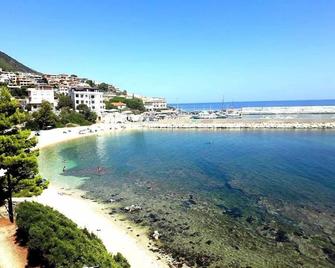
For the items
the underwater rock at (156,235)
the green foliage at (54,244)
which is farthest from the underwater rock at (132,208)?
the green foliage at (54,244)

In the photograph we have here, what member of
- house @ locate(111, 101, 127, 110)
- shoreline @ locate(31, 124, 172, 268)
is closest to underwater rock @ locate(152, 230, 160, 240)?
shoreline @ locate(31, 124, 172, 268)

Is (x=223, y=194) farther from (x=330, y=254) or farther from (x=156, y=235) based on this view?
(x=330, y=254)

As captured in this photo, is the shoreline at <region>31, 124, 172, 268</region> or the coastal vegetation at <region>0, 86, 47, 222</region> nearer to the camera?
the coastal vegetation at <region>0, 86, 47, 222</region>

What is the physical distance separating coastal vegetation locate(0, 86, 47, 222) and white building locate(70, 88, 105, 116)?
89.0 m

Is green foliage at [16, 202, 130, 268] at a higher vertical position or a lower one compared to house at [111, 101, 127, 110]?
lower

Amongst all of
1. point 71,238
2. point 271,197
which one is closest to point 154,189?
point 271,197

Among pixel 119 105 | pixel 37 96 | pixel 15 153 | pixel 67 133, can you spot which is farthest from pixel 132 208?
pixel 119 105

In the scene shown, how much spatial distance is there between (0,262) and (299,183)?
29.8m

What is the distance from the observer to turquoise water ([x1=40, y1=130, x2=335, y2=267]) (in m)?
18.9

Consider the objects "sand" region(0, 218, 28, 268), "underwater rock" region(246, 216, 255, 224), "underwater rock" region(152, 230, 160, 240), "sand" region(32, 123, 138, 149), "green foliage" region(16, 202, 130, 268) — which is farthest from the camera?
"sand" region(32, 123, 138, 149)

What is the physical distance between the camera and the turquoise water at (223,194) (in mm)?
18938

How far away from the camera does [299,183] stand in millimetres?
32969

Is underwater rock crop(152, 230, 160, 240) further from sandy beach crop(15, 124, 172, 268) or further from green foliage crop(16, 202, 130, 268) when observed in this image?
green foliage crop(16, 202, 130, 268)

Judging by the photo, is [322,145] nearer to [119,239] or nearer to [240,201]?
[240,201]
